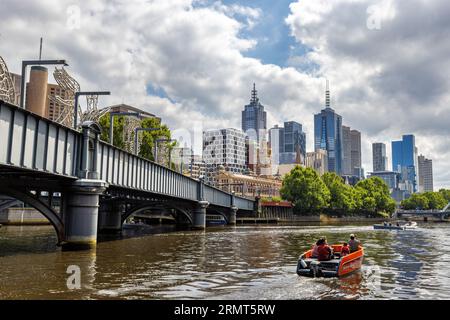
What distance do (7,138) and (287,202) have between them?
129 meters

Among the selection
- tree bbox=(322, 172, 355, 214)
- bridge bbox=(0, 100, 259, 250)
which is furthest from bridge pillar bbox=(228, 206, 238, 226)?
tree bbox=(322, 172, 355, 214)

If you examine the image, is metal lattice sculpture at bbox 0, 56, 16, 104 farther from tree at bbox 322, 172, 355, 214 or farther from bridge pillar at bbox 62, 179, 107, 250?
tree at bbox 322, 172, 355, 214

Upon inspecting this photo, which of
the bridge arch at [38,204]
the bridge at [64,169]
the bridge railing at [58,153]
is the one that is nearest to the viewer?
the bridge railing at [58,153]

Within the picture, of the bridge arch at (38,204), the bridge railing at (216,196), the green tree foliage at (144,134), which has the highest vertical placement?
the green tree foliage at (144,134)

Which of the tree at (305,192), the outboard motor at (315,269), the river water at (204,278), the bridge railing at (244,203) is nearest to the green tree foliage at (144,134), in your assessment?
the bridge railing at (244,203)

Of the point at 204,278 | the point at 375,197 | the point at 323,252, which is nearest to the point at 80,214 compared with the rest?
the point at 204,278

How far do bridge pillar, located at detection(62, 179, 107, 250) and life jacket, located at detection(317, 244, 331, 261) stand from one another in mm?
18429

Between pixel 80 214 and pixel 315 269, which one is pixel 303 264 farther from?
pixel 80 214

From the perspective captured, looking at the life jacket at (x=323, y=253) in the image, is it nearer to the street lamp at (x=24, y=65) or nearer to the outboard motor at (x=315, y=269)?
the outboard motor at (x=315, y=269)

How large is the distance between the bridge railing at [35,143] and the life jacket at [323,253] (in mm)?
18853

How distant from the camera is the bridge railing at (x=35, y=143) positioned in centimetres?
2469

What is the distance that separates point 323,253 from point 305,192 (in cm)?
12564

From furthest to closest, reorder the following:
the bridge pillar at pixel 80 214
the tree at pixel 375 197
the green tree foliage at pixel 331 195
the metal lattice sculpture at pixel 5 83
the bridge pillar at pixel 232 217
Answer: the tree at pixel 375 197 → the green tree foliage at pixel 331 195 → the bridge pillar at pixel 232 217 → the bridge pillar at pixel 80 214 → the metal lattice sculpture at pixel 5 83
